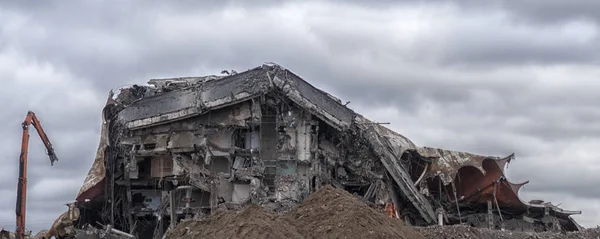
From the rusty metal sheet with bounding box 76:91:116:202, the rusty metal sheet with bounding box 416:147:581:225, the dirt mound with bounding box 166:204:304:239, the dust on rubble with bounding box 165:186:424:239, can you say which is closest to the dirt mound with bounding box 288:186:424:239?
the dust on rubble with bounding box 165:186:424:239

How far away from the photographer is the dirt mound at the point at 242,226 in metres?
13.9

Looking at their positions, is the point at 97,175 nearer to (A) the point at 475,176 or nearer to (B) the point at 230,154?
(B) the point at 230,154

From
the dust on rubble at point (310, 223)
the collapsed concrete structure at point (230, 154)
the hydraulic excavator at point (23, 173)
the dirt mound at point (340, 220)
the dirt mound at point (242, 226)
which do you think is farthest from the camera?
the hydraulic excavator at point (23, 173)

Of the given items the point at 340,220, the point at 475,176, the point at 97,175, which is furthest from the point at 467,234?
the point at 97,175

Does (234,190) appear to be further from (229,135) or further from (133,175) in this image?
(133,175)

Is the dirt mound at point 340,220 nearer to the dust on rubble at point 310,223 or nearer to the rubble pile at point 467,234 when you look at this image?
the dust on rubble at point 310,223

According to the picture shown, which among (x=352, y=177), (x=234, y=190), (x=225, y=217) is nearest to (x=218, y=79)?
(x=234, y=190)

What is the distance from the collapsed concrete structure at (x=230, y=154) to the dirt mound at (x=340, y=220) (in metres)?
8.12

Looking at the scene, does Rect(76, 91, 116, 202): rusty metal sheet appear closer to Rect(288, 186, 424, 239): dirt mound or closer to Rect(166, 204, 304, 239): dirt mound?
Rect(166, 204, 304, 239): dirt mound

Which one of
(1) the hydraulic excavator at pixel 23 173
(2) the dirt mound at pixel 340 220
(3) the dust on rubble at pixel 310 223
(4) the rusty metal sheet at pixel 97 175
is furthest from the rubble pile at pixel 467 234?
(1) the hydraulic excavator at pixel 23 173

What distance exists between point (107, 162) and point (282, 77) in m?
6.93

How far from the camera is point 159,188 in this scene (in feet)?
85.4

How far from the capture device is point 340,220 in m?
14.5

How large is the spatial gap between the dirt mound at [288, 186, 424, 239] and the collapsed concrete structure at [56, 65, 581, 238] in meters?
8.12
